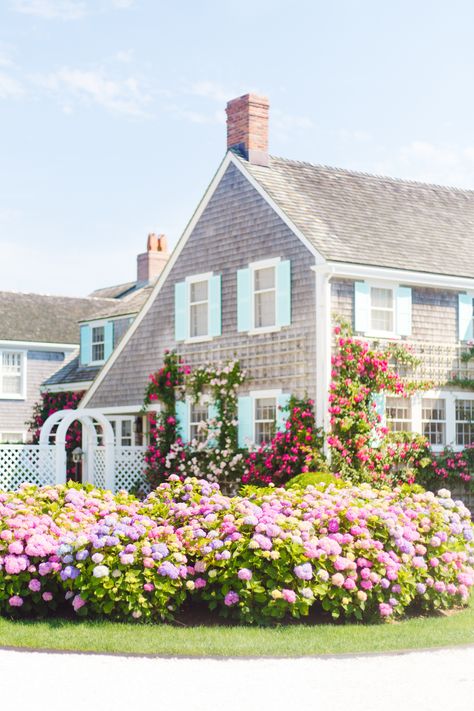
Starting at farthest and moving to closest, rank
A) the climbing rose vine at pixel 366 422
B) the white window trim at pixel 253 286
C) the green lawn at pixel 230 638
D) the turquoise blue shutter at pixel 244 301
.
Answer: the turquoise blue shutter at pixel 244 301
the white window trim at pixel 253 286
the climbing rose vine at pixel 366 422
the green lawn at pixel 230 638

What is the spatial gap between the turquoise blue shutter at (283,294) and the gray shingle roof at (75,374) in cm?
1073

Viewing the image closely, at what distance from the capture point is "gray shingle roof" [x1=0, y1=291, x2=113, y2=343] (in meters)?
38.6

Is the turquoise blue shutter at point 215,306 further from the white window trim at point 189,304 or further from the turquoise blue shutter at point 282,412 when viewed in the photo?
the turquoise blue shutter at point 282,412

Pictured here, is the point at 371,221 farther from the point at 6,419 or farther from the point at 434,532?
the point at 6,419

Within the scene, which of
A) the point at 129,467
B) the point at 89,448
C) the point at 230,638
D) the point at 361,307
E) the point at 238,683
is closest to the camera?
the point at 238,683

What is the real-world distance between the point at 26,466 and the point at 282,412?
6.48 meters

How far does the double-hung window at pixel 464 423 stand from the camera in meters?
23.8

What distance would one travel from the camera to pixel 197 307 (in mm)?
25734

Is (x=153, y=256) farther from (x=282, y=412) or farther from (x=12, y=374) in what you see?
(x=282, y=412)


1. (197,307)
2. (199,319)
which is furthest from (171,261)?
(199,319)

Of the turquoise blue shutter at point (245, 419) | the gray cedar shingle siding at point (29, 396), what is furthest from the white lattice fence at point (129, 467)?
the gray cedar shingle siding at point (29, 396)

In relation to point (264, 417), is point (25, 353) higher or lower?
higher

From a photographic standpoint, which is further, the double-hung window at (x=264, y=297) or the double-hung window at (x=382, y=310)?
the double-hung window at (x=264, y=297)

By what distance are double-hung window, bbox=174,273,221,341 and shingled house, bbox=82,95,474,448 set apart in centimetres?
3
